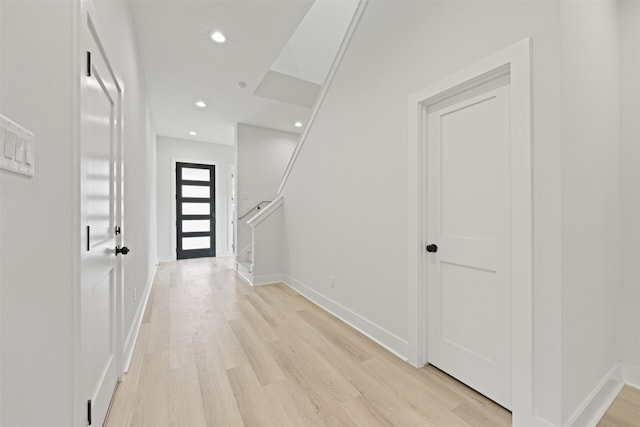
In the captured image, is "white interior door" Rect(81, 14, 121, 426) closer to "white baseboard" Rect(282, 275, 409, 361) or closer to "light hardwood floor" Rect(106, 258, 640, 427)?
"light hardwood floor" Rect(106, 258, 640, 427)

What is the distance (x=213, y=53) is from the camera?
306cm

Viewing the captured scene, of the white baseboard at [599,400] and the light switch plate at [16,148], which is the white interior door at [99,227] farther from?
the white baseboard at [599,400]

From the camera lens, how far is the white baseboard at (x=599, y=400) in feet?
4.56

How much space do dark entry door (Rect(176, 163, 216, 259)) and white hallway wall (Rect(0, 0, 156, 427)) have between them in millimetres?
5844

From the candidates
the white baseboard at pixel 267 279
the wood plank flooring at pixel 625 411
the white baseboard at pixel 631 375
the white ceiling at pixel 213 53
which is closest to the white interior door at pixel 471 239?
the wood plank flooring at pixel 625 411

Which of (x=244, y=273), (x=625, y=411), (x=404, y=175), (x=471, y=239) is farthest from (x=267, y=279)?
(x=625, y=411)

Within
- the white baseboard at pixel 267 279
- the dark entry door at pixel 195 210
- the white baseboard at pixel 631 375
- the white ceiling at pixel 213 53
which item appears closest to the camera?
the white baseboard at pixel 631 375

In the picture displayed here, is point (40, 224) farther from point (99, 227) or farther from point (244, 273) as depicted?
point (244, 273)

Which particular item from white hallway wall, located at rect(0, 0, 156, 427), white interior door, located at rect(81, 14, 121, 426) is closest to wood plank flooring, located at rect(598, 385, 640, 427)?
white hallway wall, located at rect(0, 0, 156, 427)

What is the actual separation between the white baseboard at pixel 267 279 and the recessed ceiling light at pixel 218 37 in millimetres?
2992

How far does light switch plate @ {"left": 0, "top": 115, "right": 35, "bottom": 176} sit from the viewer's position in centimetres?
60

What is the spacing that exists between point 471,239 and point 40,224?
199 centimetres

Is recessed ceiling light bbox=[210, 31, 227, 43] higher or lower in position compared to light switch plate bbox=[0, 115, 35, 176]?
higher

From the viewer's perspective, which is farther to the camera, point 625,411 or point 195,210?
point 195,210
